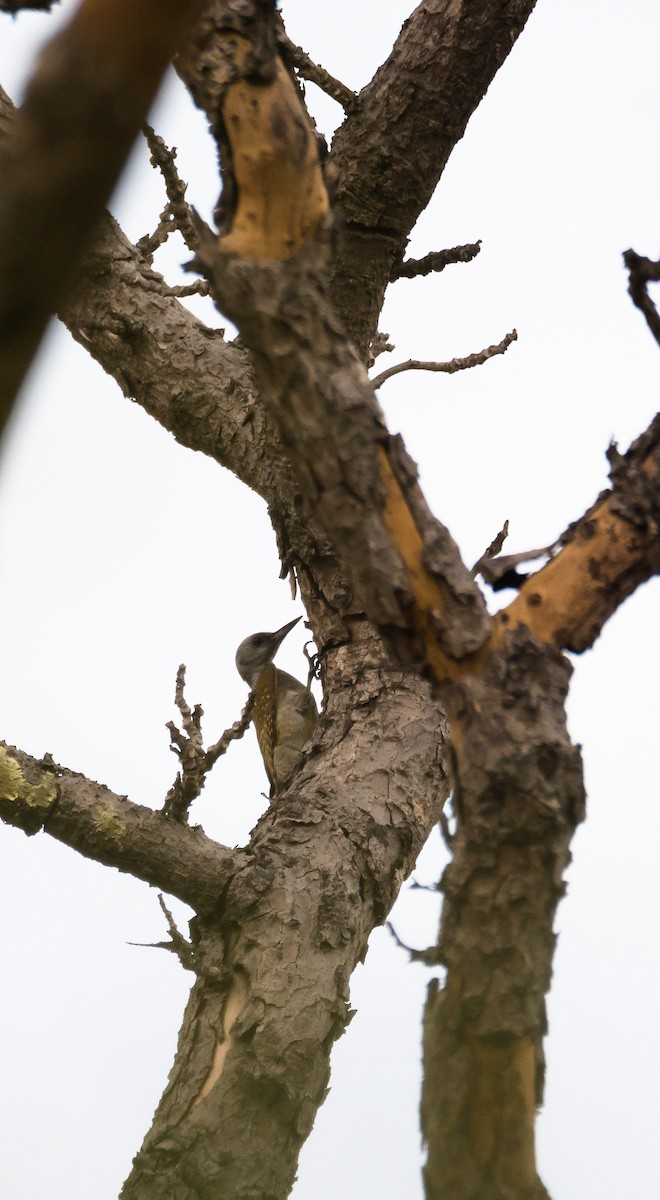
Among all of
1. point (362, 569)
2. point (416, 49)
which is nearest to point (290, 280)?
point (362, 569)

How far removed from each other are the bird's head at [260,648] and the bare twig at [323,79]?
11.6 ft

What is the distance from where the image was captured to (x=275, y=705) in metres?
7.16

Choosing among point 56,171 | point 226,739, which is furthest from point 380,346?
point 56,171

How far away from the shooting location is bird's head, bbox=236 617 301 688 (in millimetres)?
7344

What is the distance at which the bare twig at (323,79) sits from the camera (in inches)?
168

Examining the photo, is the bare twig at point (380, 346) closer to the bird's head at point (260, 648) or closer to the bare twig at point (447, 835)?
the bird's head at point (260, 648)

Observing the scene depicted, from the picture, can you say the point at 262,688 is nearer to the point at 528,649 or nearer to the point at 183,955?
the point at 183,955

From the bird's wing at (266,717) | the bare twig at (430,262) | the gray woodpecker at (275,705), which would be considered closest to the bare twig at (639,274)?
the bare twig at (430,262)

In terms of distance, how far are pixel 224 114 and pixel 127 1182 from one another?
8.42ft

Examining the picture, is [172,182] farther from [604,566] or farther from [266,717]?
[266,717]

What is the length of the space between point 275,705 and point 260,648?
404mm

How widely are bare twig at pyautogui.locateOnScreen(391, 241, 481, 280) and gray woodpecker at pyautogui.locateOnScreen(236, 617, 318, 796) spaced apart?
2.90 m

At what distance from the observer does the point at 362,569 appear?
204cm

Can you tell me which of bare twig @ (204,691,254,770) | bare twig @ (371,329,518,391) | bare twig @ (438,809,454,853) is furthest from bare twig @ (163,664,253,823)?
bare twig @ (371,329,518,391)
